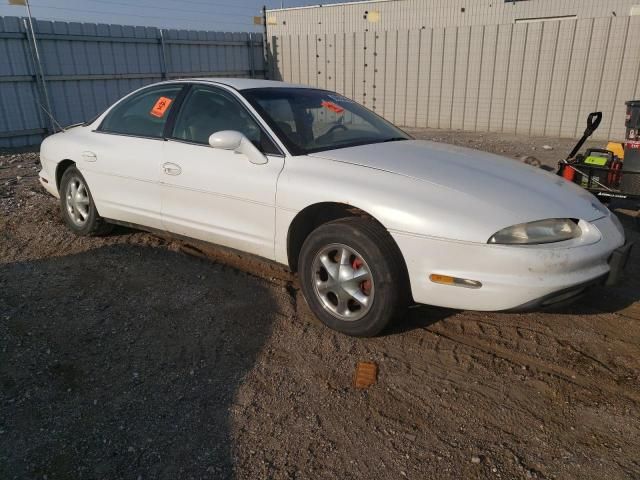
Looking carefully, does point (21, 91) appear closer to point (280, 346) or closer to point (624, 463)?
point (280, 346)

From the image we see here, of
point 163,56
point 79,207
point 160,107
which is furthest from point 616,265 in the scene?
point 163,56

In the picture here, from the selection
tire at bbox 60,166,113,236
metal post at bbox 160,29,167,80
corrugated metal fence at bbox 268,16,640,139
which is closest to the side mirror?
tire at bbox 60,166,113,236

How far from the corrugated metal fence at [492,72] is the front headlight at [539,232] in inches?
360

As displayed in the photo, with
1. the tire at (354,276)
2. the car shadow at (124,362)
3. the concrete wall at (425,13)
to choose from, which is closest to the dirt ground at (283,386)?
the car shadow at (124,362)

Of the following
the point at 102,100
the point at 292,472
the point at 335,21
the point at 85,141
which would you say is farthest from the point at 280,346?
the point at 335,21

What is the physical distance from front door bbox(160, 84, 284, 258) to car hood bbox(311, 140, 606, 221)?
0.45 meters

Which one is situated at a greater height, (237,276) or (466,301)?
(466,301)

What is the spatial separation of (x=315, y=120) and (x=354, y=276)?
4.55ft

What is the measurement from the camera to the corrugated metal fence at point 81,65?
10273mm

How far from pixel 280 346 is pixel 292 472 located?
41.8 inches

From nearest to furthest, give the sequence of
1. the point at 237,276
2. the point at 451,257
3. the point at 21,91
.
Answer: the point at 451,257, the point at 237,276, the point at 21,91

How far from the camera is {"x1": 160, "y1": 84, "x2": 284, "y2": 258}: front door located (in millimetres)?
3564

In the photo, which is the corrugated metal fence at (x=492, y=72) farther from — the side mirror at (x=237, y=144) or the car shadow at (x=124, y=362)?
the side mirror at (x=237, y=144)

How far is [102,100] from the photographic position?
39.1ft
